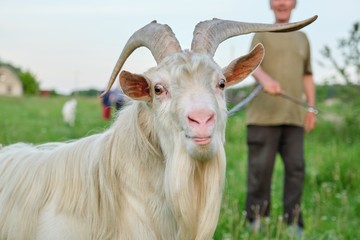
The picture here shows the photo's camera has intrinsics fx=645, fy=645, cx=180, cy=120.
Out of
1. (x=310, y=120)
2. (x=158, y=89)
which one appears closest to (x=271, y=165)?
(x=310, y=120)

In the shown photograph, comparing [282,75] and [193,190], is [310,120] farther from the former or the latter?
[193,190]

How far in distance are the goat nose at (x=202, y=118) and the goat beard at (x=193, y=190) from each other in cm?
22

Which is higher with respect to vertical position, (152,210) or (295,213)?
(152,210)

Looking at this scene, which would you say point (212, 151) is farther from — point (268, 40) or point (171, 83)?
point (268, 40)

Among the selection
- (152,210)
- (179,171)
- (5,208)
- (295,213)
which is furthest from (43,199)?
(295,213)

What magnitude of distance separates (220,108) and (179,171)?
16.6 inches

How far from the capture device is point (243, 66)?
13.5 ft

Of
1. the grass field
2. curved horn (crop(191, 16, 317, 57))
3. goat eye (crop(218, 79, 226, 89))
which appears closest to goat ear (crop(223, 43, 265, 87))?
curved horn (crop(191, 16, 317, 57))

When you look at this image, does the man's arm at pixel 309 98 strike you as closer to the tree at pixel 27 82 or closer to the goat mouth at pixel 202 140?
the goat mouth at pixel 202 140

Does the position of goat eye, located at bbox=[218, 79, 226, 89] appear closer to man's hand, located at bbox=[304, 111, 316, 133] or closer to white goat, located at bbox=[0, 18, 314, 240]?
white goat, located at bbox=[0, 18, 314, 240]

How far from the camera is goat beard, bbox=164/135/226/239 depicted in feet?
11.6

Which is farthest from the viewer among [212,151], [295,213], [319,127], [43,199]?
[319,127]

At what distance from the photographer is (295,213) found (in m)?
6.70

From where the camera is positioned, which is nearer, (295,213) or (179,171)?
(179,171)
